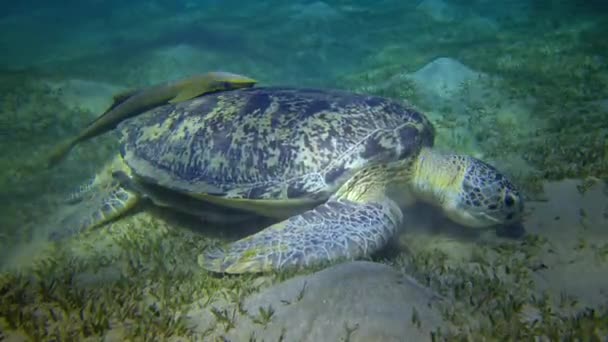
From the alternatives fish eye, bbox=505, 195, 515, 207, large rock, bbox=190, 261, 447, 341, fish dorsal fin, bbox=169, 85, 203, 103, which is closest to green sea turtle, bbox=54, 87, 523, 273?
fish eye, bbox=505, 195, 515, 207

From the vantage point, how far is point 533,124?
618 centimetres

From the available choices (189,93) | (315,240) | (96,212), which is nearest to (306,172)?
(315,240)

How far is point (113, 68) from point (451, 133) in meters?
10.7

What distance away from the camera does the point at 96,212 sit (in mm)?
4293

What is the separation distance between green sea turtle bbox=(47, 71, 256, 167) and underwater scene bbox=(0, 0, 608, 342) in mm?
24

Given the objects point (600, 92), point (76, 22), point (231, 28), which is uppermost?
point (600, 92)

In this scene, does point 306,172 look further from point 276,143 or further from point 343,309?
point 343,309

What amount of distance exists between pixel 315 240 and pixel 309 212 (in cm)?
49

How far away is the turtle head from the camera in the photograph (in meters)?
3.63

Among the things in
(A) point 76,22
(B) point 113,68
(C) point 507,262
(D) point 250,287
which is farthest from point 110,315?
(A) point 76,22

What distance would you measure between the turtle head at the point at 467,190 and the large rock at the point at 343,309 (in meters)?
1.51

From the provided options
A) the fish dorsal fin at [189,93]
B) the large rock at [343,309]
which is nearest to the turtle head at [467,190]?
the large rock at [343,309]

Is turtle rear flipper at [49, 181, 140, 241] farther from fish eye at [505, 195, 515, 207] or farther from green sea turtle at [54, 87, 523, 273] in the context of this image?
fish eye at [505, 195, 515, 207]

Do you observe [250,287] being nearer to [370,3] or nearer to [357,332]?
[357,332]
